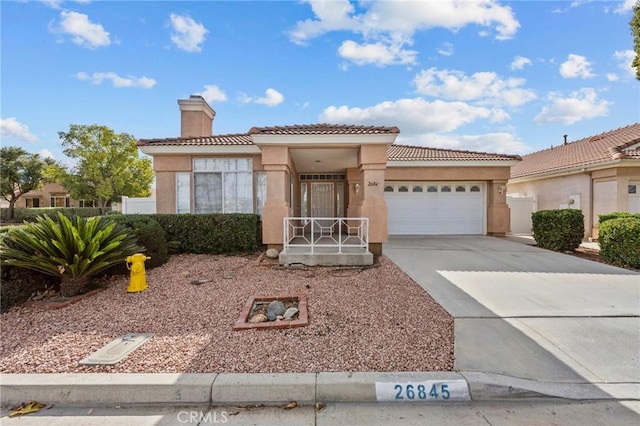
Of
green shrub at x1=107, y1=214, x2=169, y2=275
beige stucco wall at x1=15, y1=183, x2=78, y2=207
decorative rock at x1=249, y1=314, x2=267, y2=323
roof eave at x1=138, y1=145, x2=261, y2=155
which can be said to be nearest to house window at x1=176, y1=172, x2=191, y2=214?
roof eave at x1=138, y1=145, x2=261, y2=155

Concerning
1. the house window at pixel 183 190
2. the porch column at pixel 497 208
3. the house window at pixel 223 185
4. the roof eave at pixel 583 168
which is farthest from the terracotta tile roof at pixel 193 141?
the roof eave at pixel 583 168

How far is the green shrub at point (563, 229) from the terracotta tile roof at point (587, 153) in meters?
4.15

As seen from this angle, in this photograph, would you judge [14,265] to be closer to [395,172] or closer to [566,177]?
[395,172]

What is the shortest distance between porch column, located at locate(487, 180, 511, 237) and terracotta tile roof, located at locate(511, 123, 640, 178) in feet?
11.7

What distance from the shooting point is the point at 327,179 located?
15039mm

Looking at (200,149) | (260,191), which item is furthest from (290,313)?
(200,149)

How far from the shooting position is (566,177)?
15164mm

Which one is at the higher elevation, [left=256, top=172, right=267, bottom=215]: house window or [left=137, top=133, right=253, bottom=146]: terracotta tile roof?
[left=137, top=133, right=253, bottom=146]: terracotta tile roof

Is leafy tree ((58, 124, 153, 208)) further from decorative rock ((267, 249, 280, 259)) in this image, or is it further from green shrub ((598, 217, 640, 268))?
green shrub ((598, 217, 640, 268))

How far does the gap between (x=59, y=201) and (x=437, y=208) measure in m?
46.9

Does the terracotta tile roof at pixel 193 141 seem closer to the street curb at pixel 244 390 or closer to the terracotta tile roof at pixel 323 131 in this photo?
the terracotta tile roof at pixel 323 131

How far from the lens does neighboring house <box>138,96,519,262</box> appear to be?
28.6ft

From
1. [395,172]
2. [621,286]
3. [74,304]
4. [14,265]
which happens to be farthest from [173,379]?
[395,172]

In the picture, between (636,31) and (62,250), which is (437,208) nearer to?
(636,31)
